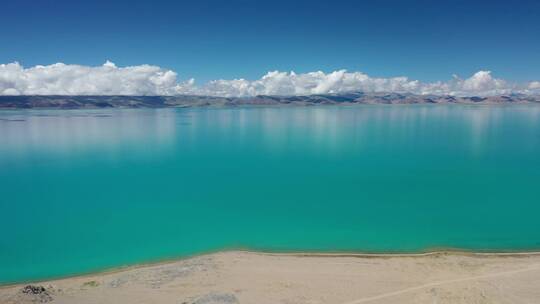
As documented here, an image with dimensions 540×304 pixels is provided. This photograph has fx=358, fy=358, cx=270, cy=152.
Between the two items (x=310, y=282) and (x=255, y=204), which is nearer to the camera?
(x=310, y=282)

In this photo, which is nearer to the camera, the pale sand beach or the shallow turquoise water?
the pale sand beach

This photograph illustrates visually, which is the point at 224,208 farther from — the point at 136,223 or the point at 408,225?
the point at 408,225

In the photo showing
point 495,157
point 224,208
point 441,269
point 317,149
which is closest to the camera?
point 441,269

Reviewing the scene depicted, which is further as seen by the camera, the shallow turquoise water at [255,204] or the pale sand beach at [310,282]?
the shallow turquoise water at [255,204]

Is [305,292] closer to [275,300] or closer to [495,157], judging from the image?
[275,300]

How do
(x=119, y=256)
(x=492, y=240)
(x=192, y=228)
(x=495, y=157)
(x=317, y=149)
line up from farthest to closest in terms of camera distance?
1. (x=317, y=149)
2. (x=495, y=157)
3. (x=192, y=228)
4. (x=492, y=240)
5. (x=119, y=256)

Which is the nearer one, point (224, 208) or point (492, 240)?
point (492, 240)

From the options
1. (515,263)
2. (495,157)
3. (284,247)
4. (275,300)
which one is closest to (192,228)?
(284,247)

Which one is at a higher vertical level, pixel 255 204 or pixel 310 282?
pixel 310 282
